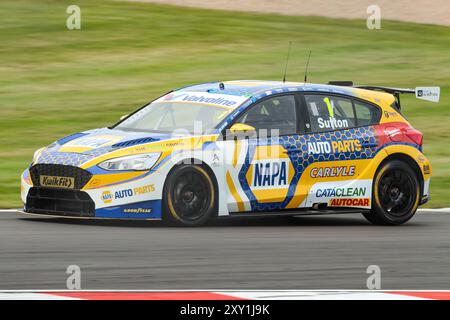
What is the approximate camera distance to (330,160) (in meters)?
13.2

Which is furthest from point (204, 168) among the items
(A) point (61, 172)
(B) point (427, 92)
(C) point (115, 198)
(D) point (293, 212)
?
(B) point (427, 92)

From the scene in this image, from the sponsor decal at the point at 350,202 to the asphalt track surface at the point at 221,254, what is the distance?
0.23 meters

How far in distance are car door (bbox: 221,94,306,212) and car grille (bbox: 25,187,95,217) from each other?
4.75 ft

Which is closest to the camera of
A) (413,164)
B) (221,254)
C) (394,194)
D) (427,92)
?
(221,254)

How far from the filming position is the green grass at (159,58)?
2259 cm

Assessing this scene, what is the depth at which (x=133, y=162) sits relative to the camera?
12180 mm

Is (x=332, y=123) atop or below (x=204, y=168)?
atop

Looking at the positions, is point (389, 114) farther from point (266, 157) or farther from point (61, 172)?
point (61, 172)

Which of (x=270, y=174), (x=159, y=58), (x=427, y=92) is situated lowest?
(x=270, y=174)

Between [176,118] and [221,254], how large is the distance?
8.60 feet

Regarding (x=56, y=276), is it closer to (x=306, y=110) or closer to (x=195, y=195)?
(x=195, y=195)

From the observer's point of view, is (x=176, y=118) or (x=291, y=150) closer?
(x=291, y=150)

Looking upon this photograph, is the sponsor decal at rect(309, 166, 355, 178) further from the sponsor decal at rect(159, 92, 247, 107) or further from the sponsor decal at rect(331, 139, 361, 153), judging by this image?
the sponsor decal at rect(159, 92, 247, 107)

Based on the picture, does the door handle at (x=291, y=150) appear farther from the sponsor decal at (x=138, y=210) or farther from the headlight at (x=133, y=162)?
the sponsor decal at (x=138, y=210)
